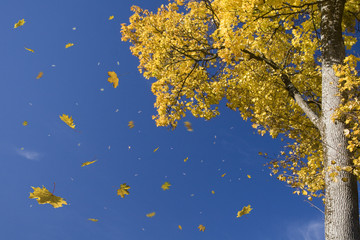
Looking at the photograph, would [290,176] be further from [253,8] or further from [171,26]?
[171,26]

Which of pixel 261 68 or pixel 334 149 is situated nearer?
pixel 334 149

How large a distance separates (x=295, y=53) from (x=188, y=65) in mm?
3570

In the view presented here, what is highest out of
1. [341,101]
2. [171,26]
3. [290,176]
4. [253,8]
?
[171,26]

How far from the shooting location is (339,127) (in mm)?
5973

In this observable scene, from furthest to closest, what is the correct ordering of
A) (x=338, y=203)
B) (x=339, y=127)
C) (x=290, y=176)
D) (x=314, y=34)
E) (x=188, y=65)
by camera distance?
(x=188, y=65) → (x=314, y=34) → (x=290, y=176) → (x=339, y=127) → (x=338, y=203)

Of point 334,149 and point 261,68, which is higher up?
point 261,68

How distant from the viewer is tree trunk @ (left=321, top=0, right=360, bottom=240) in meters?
5.30

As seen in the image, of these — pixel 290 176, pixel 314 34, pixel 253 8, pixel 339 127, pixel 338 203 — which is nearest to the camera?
pixel 338 203

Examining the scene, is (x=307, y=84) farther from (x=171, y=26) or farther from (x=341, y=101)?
(x=171, y=26)

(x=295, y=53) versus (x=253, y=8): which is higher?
(x=295, y=53)

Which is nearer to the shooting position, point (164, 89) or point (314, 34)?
point (314, 34)

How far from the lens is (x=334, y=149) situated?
583 cm

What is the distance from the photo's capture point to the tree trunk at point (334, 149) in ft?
17.4

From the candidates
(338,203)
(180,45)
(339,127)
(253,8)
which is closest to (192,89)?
(180,45)
